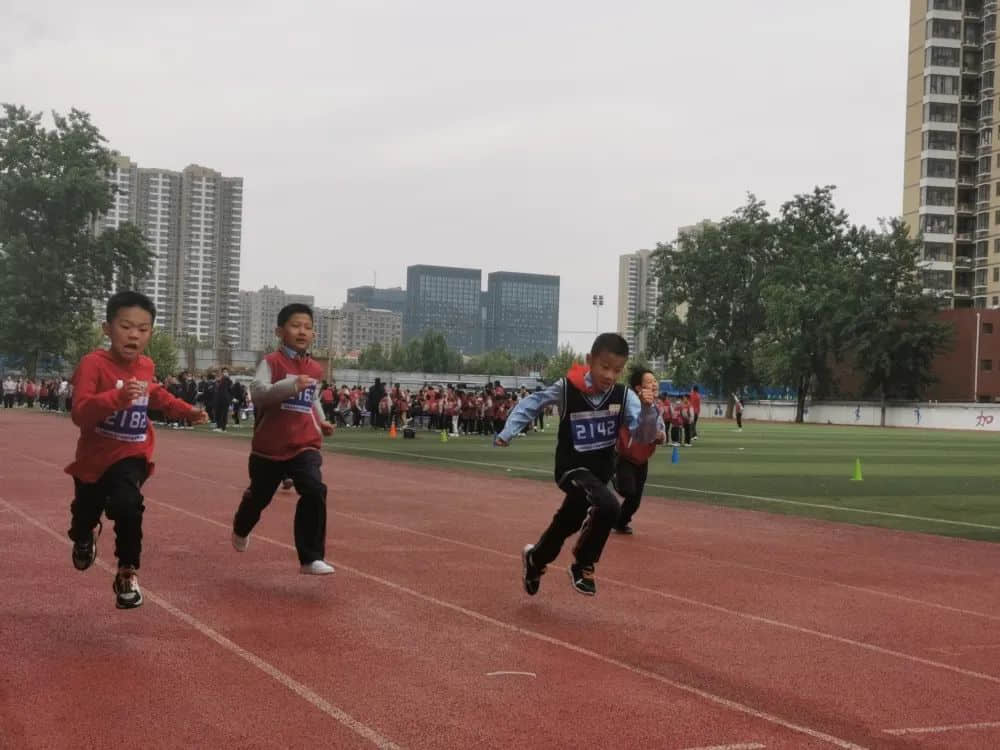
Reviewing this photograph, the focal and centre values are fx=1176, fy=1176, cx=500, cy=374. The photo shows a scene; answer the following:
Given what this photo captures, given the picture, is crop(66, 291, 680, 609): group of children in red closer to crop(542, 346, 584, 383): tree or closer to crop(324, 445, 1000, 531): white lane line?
crop(324, 445, 1000, 531): white lane line

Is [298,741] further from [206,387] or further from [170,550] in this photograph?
[206,387]

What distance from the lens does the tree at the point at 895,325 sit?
7481cm

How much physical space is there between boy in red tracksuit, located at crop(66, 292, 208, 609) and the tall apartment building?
158m

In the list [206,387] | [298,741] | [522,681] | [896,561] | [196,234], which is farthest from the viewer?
[196,234]

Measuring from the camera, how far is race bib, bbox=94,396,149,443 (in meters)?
6.85

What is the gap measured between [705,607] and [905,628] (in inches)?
50.0

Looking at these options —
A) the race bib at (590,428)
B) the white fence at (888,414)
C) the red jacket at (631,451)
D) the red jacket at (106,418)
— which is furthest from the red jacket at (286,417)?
the white fence at (888,414)

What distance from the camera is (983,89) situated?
9862 centimetres

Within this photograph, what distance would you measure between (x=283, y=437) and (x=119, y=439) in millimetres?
1417

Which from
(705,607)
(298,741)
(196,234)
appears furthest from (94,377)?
(196,234)

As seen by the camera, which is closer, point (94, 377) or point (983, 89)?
point (94, 377)

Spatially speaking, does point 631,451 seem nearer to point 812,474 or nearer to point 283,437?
point 283,437

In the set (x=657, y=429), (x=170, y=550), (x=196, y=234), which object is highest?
(x=196, y=234)

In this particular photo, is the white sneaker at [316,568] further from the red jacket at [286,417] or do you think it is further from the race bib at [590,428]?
the race bib at [590,428]
